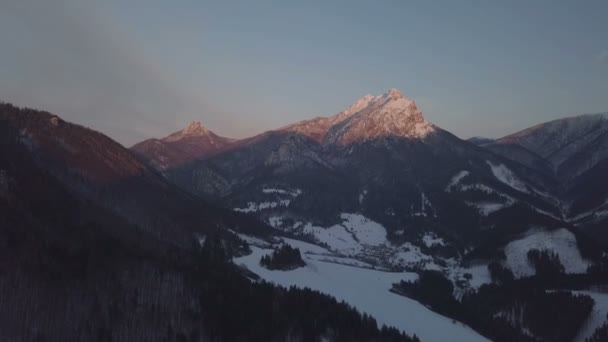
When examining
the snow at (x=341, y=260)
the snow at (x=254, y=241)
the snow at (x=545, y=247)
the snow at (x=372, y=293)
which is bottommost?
the snow at (x=372, y=293)

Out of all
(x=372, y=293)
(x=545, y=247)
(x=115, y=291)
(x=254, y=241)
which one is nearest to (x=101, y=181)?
(x=254, y=241)

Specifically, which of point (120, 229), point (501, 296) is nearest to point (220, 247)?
point (120, 229)

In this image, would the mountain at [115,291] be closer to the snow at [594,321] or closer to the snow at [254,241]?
the snow at [594,321]

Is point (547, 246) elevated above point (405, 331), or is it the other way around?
point (547, 246)

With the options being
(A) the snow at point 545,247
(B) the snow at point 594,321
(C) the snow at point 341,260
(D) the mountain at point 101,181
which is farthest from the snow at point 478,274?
(D) the mountain at point 101,181

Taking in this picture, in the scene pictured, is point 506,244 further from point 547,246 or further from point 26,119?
point 26,119

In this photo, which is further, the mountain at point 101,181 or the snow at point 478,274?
the snow at point 478,274

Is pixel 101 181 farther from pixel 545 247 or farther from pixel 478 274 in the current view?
pixel 545 247

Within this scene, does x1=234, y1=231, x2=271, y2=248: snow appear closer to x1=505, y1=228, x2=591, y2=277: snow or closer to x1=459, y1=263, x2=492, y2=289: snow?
x1=459, y1=263, x2=492, y2=289: snow
